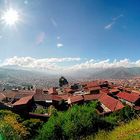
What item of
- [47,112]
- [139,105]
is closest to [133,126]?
[47,112]

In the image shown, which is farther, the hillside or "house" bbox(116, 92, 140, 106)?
Result: "house" bbox(116, 92, 140, 106)

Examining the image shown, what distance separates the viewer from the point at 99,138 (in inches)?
377

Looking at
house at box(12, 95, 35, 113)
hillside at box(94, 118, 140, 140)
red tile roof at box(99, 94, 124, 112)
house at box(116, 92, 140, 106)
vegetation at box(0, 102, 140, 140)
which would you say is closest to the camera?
hillside at box(94, 118, 140, 140)

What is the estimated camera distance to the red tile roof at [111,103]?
4742 cm

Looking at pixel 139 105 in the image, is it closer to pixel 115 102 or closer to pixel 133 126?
pixel 115 102

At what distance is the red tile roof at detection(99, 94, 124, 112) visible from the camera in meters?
47.4

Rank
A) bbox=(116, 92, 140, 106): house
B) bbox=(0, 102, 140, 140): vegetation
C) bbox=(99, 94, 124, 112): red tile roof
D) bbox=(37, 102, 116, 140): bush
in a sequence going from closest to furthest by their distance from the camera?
1. bbox=(0, 102, 140, 140): vegetation
2. bbox=(37, 102, 116, 140): bush
3. bbox=(99, 94, 124, 112): red tile roof
4. bbox=(116, 92, 140, 106): house

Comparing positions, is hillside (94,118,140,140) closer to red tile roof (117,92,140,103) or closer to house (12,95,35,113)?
house (12,95,35,113)

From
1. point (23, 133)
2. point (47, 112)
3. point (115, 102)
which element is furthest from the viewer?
point (115, 102)

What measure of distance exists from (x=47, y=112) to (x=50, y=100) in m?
8.27

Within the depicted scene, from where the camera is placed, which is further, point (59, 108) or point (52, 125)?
point (59, 108)

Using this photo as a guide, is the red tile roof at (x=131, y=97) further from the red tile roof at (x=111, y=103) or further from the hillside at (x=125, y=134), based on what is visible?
the hillside at (x=125, y=134)

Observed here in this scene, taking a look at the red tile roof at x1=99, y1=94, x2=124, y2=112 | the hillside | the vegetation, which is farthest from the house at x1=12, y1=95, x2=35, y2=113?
the hillside

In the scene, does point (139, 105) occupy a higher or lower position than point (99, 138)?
lower
